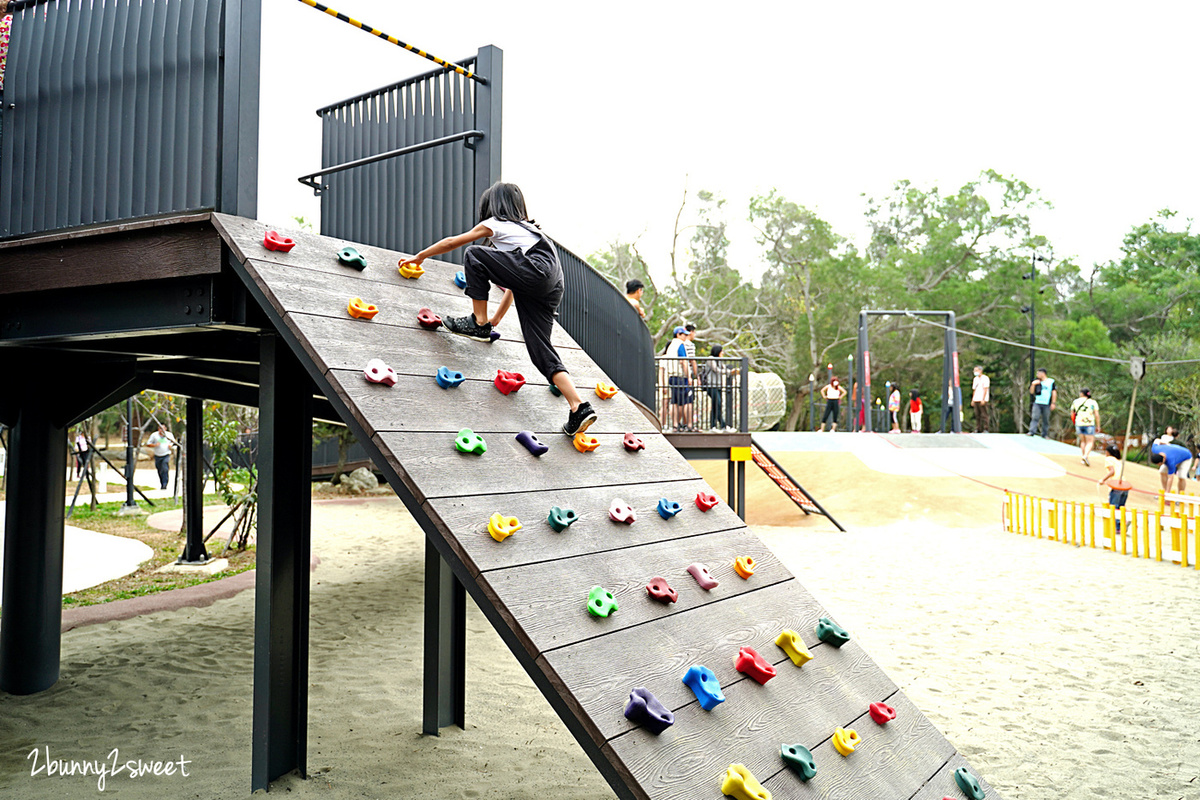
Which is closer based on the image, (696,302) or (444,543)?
(444,543)

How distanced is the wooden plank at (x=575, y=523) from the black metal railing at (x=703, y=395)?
28.2ft

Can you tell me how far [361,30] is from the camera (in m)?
5.03

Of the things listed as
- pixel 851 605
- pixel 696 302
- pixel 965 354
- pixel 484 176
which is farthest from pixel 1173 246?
pixel 484 176

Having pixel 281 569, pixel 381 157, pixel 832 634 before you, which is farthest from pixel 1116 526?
pixel 281 569

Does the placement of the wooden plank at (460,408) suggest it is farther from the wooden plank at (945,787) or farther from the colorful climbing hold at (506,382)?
the wooden plank at (945,787)

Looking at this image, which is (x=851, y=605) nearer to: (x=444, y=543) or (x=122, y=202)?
(x=444, y=543)

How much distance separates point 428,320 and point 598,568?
1756 millimetres

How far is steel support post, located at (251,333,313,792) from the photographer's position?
3.76 meters

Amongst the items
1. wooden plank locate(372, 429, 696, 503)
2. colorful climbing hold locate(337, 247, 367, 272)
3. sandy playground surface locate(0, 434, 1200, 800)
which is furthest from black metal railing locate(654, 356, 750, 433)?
colorful climbing hold locate(337, 247, 367, 272)

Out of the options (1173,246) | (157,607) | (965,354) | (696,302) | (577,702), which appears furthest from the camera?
(1173,246)

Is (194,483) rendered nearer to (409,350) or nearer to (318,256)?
(318,256)

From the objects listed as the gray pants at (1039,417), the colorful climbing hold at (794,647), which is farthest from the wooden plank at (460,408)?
the gray pants at (1039,417)

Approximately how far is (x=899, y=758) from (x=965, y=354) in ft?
140

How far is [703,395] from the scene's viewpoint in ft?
43.5
